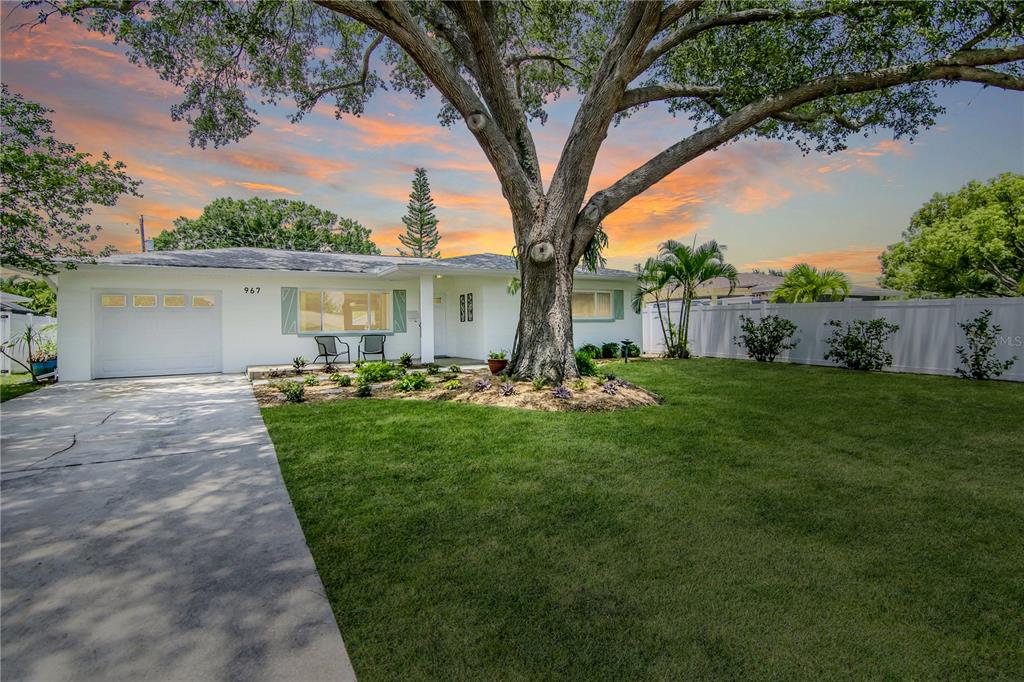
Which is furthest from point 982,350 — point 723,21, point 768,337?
point 723,21

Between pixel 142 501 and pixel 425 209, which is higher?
pixel 425 209

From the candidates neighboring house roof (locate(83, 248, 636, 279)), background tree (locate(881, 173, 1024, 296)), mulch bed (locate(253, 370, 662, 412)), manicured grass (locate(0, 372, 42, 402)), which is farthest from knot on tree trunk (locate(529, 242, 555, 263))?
background tree (locate(881, 173, 1024, 296))

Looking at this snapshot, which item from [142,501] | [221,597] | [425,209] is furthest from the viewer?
[425,209]

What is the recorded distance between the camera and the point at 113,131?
1188cm

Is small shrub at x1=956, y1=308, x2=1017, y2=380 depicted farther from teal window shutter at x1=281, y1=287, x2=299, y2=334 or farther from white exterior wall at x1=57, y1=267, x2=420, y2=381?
teal window shutter at x1=281, y1=287, x2=299, y2=334

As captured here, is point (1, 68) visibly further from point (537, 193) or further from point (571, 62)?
point (571, 62)

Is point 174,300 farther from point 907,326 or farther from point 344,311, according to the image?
point 907,326

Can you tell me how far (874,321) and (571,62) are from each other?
8.71 meters

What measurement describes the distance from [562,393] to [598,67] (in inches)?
209

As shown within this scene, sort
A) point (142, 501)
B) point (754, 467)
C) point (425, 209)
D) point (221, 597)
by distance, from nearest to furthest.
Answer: point (221, 597), point (142, 501), point (754, 467), point (425, 209)

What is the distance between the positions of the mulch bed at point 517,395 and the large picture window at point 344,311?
4.21 meters

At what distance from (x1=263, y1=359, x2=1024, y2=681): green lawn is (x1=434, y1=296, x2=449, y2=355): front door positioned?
31.7 feet

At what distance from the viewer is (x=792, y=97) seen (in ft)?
24.7

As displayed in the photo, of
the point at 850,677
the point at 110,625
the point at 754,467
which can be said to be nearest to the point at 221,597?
the point at 110,625
